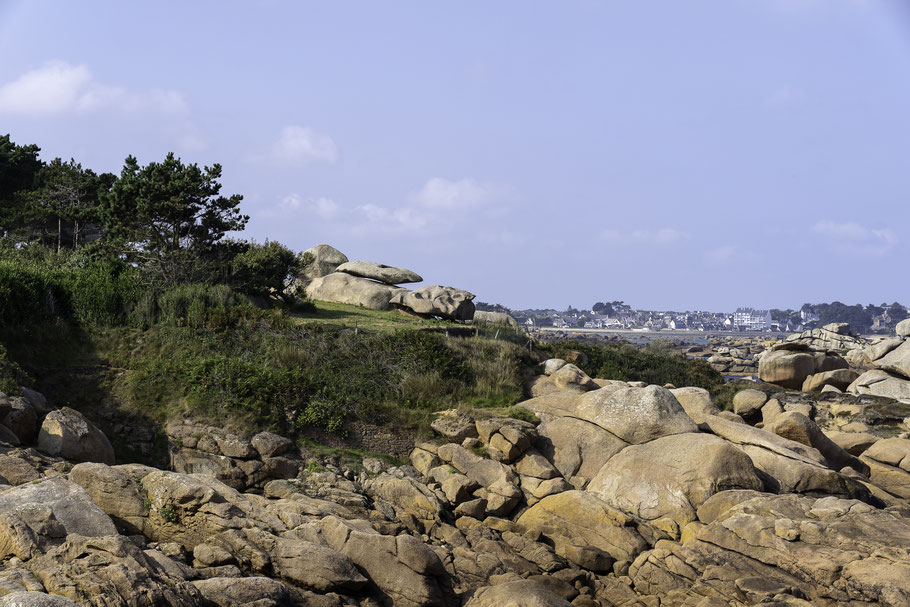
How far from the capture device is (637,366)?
2577 cm

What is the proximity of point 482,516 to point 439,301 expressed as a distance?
15099mm

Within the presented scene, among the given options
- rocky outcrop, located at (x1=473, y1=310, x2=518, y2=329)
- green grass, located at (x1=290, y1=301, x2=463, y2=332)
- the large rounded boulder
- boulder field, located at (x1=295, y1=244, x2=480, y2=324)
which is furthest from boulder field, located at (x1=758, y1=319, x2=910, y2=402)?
green grass, located at (x1=290, y1=301, x2=463, y2=332)

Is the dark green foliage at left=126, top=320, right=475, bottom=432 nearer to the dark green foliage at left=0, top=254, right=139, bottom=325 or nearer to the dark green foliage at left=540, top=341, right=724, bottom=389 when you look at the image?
the dark green foliage at left=0, top=254, right=139, bottom=325

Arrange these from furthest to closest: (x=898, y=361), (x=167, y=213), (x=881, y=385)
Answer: (x=898, y=361) < (x=881, y=385) < (x=167, y=213)

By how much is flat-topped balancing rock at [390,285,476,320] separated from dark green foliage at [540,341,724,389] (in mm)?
3901

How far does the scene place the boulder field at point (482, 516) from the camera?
311 inches

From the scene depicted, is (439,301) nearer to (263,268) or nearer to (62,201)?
(263,268)

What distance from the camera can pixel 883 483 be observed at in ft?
52.5

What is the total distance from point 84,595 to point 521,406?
11242 mm

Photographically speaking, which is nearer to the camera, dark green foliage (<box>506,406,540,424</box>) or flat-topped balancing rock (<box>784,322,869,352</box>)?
dark green foliage (<box>506,406,540,424</box>)

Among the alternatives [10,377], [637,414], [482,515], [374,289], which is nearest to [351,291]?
[374,289]

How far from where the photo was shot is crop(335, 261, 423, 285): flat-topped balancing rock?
103 feet

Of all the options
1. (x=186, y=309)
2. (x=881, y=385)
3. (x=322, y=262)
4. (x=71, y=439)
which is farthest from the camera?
(x=322, y=262)

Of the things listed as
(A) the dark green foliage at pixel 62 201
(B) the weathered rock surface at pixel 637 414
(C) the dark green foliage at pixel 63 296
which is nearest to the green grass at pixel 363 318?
(C) the dark green foliage at pixel 63 296
